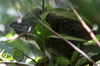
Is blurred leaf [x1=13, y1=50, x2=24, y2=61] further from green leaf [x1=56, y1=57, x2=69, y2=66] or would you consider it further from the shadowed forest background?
green leaf [x1=56, y1=57, x2=69, y2=66]

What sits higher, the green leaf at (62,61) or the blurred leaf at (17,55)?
the blurred leaf at (17,55)

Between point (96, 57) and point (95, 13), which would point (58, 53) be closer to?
point (96, 57)

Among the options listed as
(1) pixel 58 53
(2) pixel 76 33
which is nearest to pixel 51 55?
(1) pixel 58 53

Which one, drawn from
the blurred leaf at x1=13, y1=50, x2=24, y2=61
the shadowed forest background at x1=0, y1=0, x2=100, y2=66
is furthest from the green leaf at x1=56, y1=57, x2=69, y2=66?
the blurred leaf at x1=13, y1=50, x2=24, y2=61

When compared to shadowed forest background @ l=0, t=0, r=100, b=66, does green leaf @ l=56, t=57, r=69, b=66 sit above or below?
below

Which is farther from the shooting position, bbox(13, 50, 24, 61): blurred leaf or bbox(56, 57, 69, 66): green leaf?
bbox(13, 50, 24, 61): blurred leaf

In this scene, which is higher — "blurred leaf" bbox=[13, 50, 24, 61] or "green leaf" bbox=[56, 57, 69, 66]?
"blurred leaf" bbox=[13, 50, 24, 61]

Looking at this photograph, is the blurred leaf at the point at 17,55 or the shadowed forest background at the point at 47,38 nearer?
the shadowed forest background at the point at 47,38

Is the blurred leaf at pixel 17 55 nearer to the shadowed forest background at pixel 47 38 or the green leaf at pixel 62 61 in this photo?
the shadowed forest background at pixel 47 38

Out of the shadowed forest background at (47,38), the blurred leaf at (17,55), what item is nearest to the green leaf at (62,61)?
the shadowed forest background at (47,38)

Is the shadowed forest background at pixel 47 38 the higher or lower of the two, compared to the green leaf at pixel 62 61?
higher

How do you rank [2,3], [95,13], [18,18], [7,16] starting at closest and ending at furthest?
[95,13], [2,3], [7,16], [18,18]
